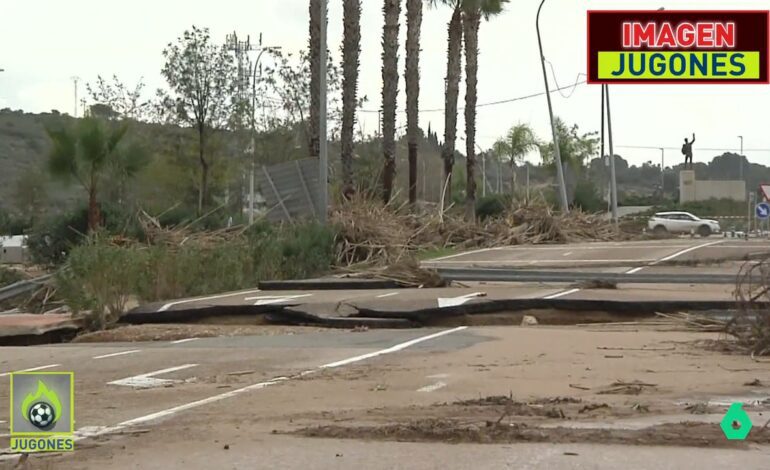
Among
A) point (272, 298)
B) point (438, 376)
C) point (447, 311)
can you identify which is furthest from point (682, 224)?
point (438, 376)

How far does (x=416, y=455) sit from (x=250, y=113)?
37888mm

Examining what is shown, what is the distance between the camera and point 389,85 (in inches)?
1340

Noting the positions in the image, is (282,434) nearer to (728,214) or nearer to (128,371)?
(128,371)

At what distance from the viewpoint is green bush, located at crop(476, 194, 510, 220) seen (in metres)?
45.2

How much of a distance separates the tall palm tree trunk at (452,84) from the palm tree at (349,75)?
908 centimetres

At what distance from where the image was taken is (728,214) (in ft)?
253

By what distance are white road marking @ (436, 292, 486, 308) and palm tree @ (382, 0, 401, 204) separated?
14.5 metres

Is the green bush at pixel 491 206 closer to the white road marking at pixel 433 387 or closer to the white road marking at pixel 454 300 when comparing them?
the white road marking at pixel 454 300

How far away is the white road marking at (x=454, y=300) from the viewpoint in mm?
17562

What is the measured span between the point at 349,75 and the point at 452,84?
32.6ft

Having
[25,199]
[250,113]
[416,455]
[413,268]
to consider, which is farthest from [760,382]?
Result: [25,199]

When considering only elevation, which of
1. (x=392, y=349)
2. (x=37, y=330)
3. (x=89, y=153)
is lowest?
(x=37, y=330)

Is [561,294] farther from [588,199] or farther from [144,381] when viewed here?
[588,199]

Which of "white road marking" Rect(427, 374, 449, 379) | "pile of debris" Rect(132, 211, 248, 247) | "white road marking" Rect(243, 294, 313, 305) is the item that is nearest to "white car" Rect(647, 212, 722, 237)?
"pile of debris" Rect(132, 211, 248, 247)
